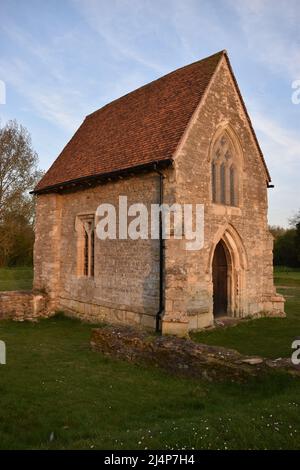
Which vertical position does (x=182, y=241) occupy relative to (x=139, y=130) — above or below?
below

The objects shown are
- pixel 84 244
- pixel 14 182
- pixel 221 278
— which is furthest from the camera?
pixel 14 182

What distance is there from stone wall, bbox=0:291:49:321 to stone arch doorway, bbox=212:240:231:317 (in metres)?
7.02

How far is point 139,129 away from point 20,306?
8.30m

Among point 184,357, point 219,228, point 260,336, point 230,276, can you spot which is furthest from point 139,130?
point 184,357

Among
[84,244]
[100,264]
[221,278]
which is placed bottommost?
[221,278]

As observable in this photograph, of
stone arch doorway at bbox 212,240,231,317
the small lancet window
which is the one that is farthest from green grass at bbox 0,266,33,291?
stone arch doorway at bbox 212,240,231,317

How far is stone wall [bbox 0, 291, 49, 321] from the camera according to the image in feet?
50.3

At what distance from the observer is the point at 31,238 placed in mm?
36031

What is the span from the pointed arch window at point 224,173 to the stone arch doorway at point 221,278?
164 centimetres

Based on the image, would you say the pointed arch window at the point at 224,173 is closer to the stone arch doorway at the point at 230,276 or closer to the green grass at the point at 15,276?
the stone arch doorway at the point at 230,276

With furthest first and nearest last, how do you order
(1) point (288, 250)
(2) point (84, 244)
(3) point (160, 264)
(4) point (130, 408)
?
(1) point (288, 250) < (2) point (84, 244) < (3) point (160, 264) < (4) point (130, 408)

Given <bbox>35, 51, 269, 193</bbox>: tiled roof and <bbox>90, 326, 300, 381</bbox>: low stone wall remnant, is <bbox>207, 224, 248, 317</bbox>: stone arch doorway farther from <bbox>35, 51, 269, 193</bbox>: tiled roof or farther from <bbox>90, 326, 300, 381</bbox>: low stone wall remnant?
<bbox>90, 326, 300, 381</bbox>: low stone wall remnant

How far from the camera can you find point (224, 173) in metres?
13.8

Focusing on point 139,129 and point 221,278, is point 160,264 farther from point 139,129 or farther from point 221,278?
point 139,129
